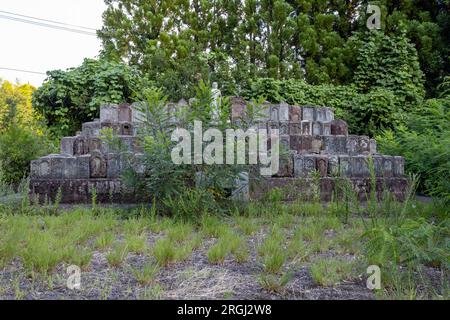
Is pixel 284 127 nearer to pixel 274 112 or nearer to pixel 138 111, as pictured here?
pixel 274 112

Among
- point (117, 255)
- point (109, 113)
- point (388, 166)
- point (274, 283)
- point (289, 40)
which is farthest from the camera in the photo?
point (289, 40)

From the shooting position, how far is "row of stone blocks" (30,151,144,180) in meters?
4.37

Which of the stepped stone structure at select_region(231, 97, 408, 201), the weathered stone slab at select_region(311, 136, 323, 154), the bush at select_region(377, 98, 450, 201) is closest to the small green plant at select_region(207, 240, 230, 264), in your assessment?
the stepped stone structure at select_region(231, 97, 408, 201)

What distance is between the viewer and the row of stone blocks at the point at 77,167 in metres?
4.37

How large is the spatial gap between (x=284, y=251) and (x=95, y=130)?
4084 millimetres

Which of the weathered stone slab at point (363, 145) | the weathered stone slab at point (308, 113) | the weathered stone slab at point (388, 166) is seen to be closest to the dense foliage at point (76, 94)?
the weathered stone slab at point (308, 113)

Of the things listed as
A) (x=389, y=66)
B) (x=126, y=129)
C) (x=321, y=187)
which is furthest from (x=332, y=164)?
(x=389, y=66)

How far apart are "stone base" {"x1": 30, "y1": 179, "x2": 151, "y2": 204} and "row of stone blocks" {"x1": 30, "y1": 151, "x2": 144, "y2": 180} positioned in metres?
0.07

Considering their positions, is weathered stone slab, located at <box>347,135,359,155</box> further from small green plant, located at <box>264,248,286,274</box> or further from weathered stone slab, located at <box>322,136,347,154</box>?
small green plant, located at <box>264,248,286,274</box>

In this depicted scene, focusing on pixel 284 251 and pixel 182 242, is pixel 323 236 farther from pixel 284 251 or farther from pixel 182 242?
pixel 182 242

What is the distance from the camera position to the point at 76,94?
325 inches

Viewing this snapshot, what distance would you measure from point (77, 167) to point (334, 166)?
9.62 feet

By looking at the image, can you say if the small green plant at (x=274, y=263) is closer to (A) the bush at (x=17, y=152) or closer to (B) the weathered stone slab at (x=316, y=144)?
(B) the weathered stone slab at (x=316, y=144)

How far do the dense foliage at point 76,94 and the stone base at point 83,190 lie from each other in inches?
160
